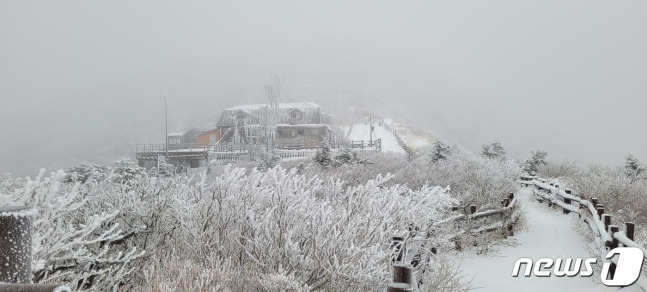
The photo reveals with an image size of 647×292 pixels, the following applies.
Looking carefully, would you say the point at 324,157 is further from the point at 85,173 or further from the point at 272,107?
the point at 272,107

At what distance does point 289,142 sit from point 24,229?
48807mm

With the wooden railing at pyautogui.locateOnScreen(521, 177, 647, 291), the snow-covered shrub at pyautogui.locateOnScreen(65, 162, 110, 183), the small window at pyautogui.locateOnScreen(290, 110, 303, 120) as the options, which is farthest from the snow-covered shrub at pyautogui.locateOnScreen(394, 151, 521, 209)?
the small window at pyautogui.locateOnScreen(290, 110, 303, 120)

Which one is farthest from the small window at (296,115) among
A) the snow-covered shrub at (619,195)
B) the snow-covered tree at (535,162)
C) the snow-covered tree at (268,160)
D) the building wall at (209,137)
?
the snow-covered shrub at (619,195)

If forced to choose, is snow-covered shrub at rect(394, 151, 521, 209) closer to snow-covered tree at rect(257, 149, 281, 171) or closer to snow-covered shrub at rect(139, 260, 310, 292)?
snow-covered shrub at rect(139, 260, 310, 292)

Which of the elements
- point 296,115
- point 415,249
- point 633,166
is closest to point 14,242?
point 415,249

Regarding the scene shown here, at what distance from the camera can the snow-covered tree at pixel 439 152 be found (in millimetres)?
26203

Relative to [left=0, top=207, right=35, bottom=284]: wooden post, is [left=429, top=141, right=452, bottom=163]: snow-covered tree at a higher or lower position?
lower

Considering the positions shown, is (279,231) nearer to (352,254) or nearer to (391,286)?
(352,254)

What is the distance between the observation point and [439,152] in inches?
1048

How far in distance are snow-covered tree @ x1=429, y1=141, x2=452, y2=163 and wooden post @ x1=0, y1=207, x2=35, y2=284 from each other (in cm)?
2514

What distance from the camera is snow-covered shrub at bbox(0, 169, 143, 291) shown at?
4.35 metres

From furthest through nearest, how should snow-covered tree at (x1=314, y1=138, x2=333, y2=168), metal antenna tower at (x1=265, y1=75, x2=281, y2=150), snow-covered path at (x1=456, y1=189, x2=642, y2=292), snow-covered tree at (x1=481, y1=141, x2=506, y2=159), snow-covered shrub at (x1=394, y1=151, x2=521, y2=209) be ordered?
1. metal antenna tower at (x1=265, y1=75, x2=281, y2=150)
2. snow-covered tree at (x1=481, y1=141, x2=506, y2=159)
3. snow-covered tree at (x1=314, y1=138, x2=333, y2=168)
4. snow-covered shrub at (x1=394, y1=151, x2=521, y2=209)
5. snow-covered path at (x1=456, y1=189, x2=642, y2=292)

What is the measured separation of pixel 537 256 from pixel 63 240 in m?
9.70

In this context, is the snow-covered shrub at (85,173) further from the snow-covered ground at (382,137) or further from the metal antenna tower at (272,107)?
the snow-covered ground at (382,137)
